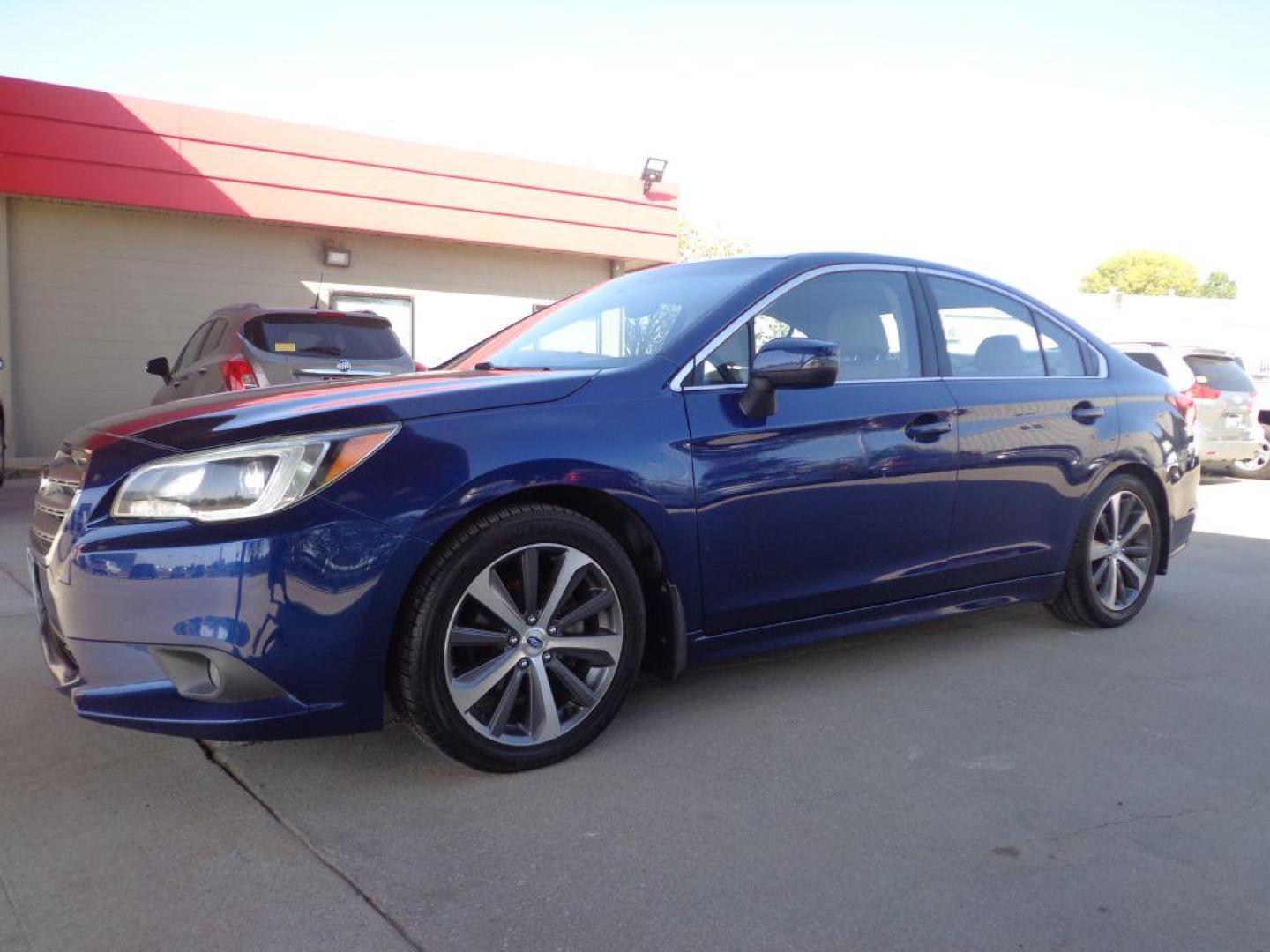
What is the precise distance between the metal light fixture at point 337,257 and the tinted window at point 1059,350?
1051cm

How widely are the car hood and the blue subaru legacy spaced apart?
12 mm

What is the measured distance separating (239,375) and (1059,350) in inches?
215

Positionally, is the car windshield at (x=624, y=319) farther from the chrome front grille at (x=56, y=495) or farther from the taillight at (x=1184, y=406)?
the taillight at (x=1184, y=406)

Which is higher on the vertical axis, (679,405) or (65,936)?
(679,405)

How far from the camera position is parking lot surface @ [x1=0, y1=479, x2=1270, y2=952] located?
92.9 inches

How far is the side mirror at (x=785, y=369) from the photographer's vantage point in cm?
345

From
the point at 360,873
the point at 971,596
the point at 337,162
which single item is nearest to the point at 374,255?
the point at 337,162

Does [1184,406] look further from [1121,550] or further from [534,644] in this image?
[534,644]

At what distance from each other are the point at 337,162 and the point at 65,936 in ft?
39.5

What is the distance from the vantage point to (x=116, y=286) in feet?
40.2

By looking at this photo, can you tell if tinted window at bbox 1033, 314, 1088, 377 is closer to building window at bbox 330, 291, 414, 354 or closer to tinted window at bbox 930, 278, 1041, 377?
tinted window at bbox 930, 278, 1041, 377

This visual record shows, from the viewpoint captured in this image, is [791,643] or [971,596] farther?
[971,596]

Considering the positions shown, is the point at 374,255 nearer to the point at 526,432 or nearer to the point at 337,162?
the point at 337,162

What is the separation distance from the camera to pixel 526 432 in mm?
3107
